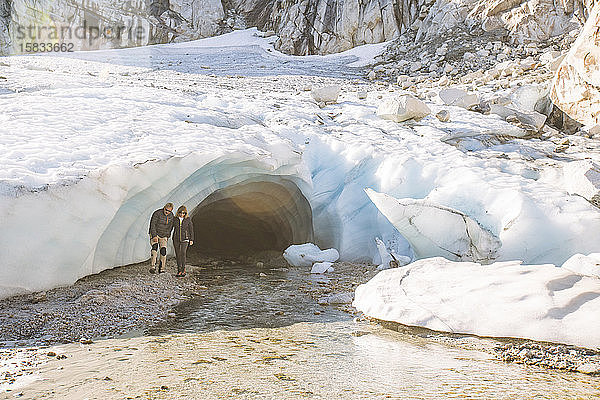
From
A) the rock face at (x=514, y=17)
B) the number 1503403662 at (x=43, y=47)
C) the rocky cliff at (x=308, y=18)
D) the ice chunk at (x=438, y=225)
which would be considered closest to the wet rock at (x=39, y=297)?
the ice chunk at (x=438, y=225)

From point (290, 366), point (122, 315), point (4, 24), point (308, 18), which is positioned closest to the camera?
point (290, 366)

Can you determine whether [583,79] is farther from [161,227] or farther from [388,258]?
[161,227]

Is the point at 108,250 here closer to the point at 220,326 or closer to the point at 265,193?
the point at 220,326

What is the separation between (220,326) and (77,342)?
3.49ft

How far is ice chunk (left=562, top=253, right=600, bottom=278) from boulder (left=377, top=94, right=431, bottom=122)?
5394 mm

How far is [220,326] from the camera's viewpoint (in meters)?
3.97

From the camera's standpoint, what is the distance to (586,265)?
3.93 meters

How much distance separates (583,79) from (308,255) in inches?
225

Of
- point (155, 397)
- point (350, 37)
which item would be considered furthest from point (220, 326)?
point (350, 37)

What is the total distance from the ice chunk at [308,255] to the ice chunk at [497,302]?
2.76 m

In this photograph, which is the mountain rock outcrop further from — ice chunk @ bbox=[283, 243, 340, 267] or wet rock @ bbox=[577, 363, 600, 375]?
wet rock @ bbox=[577, 363, 600, 375]

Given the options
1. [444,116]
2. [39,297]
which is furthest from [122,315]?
[444,116]

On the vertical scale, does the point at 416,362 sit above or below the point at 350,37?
below

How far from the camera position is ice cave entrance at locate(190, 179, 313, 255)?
8.31 meters
